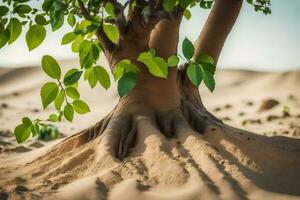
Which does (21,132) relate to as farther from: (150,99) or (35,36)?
(150,99)

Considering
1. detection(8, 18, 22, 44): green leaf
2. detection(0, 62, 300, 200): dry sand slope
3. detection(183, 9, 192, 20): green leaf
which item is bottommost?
detection(0, 62, 300, 200): dry sand slope

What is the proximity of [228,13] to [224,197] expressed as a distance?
5.80 feet

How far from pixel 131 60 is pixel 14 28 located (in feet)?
4.15

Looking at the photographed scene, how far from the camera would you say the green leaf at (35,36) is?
136 centimetres

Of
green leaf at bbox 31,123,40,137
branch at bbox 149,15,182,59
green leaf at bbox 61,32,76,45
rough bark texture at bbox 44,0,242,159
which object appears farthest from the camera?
branch at bbox 149,15,182,59

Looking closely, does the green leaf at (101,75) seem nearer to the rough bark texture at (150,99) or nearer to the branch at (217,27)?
the rough bark texture at (150,99)

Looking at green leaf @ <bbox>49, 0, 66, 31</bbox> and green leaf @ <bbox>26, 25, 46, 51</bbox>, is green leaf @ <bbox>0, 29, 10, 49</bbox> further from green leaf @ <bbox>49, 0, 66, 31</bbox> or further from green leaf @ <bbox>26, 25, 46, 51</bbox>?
green leaf @ <bbox>49, 0, 66, 31</bbox>

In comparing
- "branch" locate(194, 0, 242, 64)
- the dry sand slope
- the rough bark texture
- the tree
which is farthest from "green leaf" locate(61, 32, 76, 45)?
"branch" locate(194, 0, 242, 64)

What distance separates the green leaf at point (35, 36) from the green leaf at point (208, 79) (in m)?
0.56

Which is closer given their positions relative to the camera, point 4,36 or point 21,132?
point 4,36

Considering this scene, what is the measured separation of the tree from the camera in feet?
4.44

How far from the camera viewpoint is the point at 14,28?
1395 millimetres

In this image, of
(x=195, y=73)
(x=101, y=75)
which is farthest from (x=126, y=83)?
(x=195, y=73)

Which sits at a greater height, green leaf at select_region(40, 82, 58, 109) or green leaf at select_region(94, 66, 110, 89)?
green leaf at select_region(94, 66, 110, 89)
